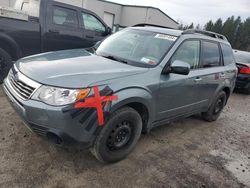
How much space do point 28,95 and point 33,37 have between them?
3296 mm

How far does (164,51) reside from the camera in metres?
3.42

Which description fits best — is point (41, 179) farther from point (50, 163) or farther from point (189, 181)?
point (189, 181)

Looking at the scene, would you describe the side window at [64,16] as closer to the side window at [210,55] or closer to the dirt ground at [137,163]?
the dirt ground at [137,163]

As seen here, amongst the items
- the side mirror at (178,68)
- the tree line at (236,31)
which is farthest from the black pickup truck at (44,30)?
the tree line at (236,31)

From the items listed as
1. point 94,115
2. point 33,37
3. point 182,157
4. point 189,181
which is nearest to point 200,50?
point 182,157

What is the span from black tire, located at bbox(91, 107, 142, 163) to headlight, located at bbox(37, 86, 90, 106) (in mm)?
477

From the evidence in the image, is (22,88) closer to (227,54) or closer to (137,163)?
(137,163)

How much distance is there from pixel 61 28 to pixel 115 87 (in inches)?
152

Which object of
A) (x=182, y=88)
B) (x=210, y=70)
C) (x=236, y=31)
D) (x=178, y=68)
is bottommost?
(x=236, y=31)

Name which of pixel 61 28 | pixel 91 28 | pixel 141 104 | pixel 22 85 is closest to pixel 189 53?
pixel 141 104

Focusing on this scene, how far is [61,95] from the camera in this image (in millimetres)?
2422

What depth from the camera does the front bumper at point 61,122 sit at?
239cm

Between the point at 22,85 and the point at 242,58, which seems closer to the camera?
the point at 22,85

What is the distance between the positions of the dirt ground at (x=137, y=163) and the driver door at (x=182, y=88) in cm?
54
